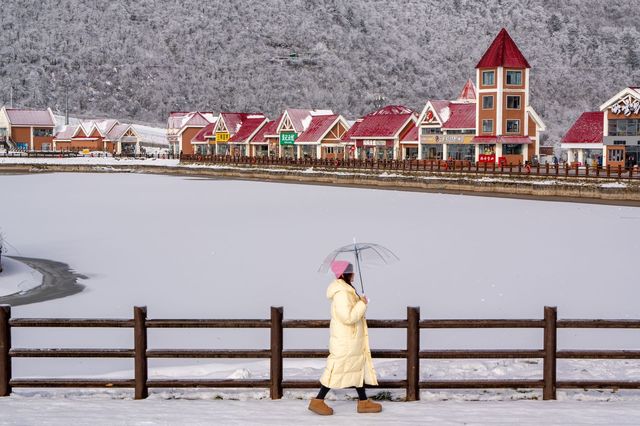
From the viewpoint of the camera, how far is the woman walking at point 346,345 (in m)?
8.64

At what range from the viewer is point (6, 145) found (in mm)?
137500

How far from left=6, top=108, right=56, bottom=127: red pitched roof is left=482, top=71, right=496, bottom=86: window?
288ft

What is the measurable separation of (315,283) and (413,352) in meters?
11.8

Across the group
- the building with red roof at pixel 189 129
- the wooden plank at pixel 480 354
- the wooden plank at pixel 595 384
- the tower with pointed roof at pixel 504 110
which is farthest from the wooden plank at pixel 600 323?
the building with red roof at pixel 189 129

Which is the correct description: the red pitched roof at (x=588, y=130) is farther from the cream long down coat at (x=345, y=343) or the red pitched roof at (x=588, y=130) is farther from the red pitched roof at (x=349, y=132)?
the cream long down coat at (x=345, y=343)

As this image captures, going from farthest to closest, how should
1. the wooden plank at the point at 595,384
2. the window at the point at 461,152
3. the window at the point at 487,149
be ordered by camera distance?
the window at the point at 461,152 < the window at the point at 487,149 < the wooden plank at the point at 595,384

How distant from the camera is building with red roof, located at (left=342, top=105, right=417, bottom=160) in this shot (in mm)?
92537

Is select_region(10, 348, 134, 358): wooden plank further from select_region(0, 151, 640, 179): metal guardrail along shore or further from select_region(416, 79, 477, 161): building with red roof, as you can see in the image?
select_region(416, 79, 477, 161): building with red roof

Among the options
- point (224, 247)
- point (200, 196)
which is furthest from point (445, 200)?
point (224, 247)

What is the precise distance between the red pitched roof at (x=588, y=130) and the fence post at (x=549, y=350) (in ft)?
231

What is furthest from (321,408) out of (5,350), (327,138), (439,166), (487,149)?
(327,138)

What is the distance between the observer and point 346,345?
8859 millimetres

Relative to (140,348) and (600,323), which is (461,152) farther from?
(140,348)

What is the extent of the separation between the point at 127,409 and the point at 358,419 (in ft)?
7.91
